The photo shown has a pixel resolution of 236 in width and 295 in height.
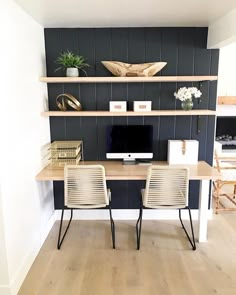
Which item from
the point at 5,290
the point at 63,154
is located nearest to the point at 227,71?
the point at 63,154

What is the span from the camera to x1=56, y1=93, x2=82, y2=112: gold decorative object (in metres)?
3.04

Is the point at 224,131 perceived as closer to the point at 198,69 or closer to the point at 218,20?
the point at 198,69

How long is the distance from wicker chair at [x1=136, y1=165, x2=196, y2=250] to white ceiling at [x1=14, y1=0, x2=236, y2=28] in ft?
4.56

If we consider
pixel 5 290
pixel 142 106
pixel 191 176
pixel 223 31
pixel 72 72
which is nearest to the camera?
pixel 5 290

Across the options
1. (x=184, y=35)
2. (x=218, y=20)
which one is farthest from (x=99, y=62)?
(x=218, y=20)

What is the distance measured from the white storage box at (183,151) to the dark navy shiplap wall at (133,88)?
0.66ft

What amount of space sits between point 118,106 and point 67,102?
573 mm

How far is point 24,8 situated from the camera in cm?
236

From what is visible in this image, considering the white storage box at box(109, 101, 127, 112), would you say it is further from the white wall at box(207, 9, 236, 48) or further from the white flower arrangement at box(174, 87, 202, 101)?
the white wall at box(207, 9, 236, 48)

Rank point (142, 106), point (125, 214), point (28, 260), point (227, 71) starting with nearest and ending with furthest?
point (28, 260)
point (142, 106)
point (125, 214)
point (227, 71)

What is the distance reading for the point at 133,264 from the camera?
251 centimetres

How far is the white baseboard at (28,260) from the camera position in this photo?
6.97 feet

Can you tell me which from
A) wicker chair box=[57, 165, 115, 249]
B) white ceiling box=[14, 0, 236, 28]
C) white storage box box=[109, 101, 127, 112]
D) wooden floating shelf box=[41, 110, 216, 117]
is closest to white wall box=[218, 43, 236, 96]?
white ceiling box=[14, 0, 236, 28]

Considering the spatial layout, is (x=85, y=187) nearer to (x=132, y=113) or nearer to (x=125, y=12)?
(x=132, y=113)
